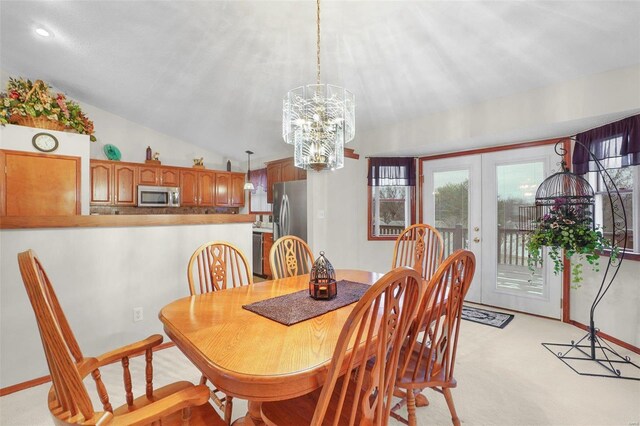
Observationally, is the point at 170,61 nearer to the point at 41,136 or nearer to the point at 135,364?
the point at 41,136

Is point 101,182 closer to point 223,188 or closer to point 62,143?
point 62,143

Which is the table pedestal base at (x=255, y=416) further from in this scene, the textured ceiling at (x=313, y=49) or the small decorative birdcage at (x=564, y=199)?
the small decorative birdcage at (x=564, y=199)

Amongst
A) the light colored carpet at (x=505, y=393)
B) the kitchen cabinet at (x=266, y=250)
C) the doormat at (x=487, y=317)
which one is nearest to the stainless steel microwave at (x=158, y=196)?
the kitchen cabinet at (x=266, y=250)

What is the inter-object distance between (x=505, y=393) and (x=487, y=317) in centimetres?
156

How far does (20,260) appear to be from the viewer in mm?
847

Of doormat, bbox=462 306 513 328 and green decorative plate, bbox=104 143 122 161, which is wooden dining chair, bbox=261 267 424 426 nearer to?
doormat, bbox=462 306 513 328

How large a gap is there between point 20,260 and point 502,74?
11.5 ft

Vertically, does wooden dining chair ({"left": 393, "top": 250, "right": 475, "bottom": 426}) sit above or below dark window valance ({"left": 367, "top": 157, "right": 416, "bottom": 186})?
below

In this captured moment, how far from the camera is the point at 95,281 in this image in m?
2.35

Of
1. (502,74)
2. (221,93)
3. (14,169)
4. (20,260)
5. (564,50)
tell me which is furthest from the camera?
(221,93)

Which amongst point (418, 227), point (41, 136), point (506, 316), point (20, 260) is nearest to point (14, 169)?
point (41, 136)

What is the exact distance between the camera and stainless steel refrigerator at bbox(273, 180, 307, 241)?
4.18m

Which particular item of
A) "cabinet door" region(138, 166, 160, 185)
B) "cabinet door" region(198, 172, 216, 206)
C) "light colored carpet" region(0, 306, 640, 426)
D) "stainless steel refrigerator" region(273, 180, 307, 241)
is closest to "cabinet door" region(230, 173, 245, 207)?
"cabinet door" region(198, 172, 216, 206)

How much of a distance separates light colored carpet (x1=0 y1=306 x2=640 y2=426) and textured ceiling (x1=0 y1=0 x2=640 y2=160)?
8.22ft
